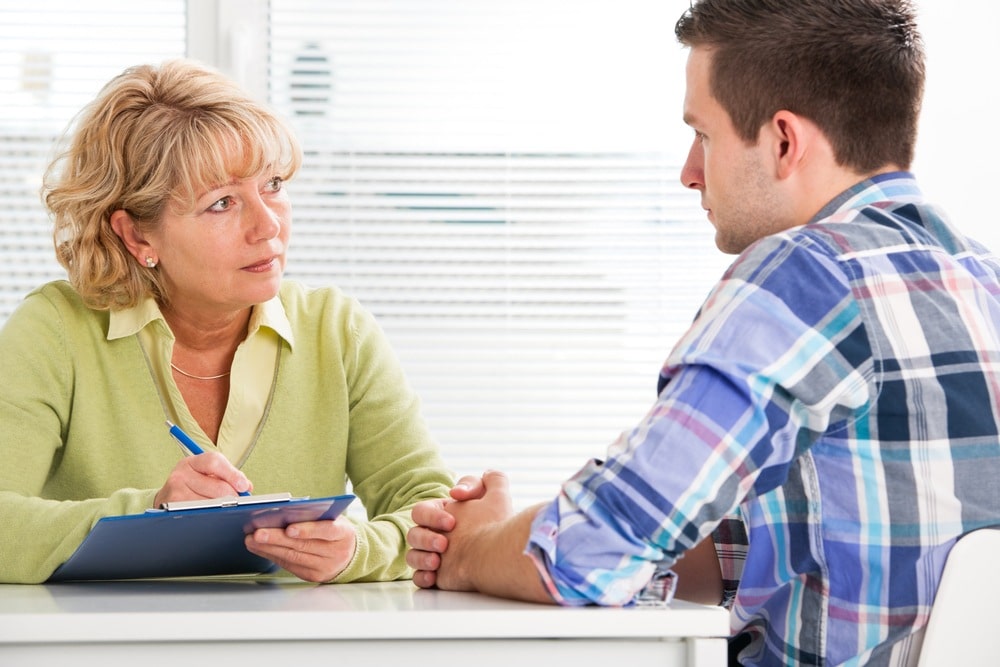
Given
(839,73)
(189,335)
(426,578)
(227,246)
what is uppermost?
(839,73)

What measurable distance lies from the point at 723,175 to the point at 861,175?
0.48ft

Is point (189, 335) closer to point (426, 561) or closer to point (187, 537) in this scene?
point (187, 537)

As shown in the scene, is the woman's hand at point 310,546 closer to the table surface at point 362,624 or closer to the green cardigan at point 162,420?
the green cardigan at point 162,420

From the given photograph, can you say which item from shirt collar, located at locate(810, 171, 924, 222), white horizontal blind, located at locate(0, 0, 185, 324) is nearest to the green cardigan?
shirt collar, located at locate(810, 171, 924, 222)

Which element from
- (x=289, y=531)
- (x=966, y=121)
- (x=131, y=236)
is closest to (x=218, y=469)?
(x=289, y=531)

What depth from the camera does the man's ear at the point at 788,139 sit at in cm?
117

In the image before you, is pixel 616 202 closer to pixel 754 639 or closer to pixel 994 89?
pixel 994 89

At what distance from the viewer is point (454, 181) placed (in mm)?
2889

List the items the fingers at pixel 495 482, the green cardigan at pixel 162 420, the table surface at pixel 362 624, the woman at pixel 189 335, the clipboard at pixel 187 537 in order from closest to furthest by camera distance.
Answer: the table surface at pixel 362 624
the clipboard at pixel 187 537
the fingers at pixel 495 482
the green cardigan at pixel 162 420
the woman at pixel 189 335

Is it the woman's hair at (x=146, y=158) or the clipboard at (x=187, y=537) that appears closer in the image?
the clipboard at (x=187, y=537)

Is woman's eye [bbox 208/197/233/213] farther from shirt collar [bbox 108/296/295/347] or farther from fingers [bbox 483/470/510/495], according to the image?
fingers [bbox 483/470/510/495]

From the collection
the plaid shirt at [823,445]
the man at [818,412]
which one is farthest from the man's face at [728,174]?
the plaid shirt at [823,445]

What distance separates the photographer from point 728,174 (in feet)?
3.97

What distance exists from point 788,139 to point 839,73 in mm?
88
